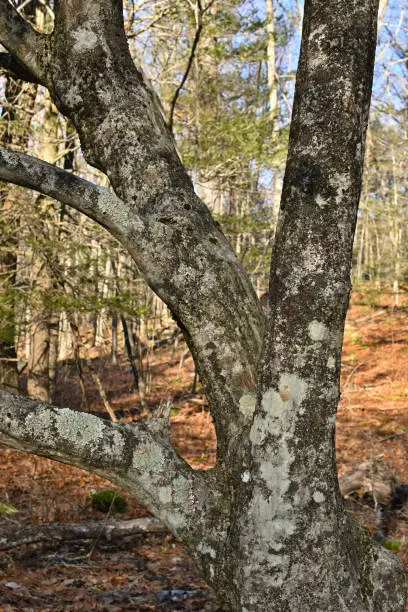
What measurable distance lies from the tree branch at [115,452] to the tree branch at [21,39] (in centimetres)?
138

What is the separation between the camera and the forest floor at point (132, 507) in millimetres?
4320

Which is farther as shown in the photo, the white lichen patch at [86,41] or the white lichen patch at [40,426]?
the white lichen patch at [86,41]

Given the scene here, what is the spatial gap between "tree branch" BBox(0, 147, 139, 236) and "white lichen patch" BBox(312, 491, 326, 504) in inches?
45.3

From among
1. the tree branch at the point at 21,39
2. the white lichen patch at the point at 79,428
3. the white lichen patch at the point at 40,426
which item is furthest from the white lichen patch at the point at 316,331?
the tree branch at the point at 21,39

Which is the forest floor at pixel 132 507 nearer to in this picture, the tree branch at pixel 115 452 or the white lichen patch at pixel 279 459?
the tree branch at pixel 115 452

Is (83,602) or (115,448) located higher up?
(115,448)

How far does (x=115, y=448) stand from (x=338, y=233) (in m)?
1.09

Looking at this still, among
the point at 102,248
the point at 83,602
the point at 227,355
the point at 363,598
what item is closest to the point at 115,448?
the point at 227,355

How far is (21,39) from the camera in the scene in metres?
2.45

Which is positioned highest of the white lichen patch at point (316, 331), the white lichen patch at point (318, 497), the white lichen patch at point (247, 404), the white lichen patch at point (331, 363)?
Answer: the white lichen patch at point (316, 331)

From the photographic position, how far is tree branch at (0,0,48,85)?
2.42 metres

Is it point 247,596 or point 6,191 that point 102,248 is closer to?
point 6,191

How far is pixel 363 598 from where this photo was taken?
203 cm

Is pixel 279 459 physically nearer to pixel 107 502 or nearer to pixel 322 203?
pixel 322 203
